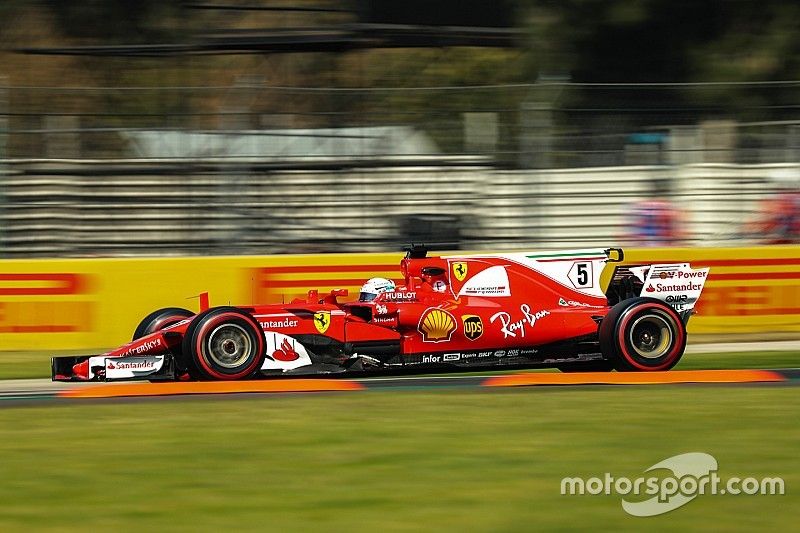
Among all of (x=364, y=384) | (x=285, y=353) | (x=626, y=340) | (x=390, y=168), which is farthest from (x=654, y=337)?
(x=390, y=168)

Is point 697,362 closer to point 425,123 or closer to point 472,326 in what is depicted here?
point 472,326

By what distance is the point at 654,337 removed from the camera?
1023 centimetres

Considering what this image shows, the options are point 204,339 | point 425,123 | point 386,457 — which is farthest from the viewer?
point 425,123

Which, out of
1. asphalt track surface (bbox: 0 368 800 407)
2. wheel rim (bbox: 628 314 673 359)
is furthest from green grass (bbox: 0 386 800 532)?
wheel rim (bbox: 628 314 673 359)

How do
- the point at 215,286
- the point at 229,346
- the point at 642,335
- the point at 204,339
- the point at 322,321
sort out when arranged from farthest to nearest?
the point at 215,286 < the point at 642,335 < the point at 322,321 < the point at 229,346 < the point at 204,339

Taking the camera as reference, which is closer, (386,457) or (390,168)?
(386,457)

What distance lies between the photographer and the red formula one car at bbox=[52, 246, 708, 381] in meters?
9.68

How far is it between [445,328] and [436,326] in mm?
76

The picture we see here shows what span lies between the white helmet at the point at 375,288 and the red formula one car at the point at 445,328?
5 centimetres

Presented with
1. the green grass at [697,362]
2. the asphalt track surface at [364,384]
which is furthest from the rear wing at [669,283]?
the green grass at [697,362]

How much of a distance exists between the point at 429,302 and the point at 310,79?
9.96m

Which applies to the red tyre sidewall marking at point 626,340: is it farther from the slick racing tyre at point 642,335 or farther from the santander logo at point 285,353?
the santander logo at point 285,353

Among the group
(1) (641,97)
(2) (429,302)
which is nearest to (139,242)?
(2) (429,302)

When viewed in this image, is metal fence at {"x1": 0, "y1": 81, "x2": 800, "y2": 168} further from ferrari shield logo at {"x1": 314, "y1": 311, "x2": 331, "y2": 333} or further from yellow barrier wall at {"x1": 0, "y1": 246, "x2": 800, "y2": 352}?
ferrari shield logo at {"x1": 314, "y1": 311, "x2": 331, "y2": 333}
